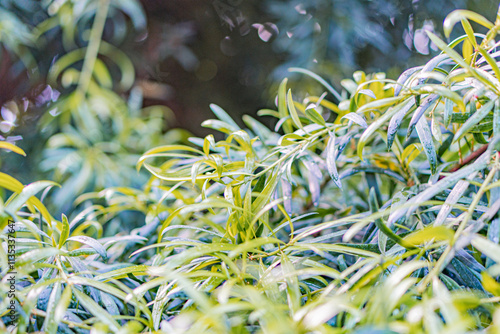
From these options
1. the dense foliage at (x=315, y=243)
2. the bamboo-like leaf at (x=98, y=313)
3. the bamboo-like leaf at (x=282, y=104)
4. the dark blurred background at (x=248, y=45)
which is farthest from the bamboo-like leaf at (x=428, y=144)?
the dark blurred background at (x=248, y=45)

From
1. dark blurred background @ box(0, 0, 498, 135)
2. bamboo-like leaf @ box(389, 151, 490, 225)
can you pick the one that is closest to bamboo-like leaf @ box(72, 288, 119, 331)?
bamboo-like leaf @ box(389, 151, 490, 225)

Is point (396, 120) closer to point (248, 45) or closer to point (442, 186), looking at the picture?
point (442, 186)

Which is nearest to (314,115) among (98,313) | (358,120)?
(358,120)

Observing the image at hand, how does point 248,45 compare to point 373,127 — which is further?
point 248,45

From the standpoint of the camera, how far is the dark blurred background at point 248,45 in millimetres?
901

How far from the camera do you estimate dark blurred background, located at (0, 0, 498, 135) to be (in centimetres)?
90

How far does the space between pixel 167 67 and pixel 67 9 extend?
47 cm

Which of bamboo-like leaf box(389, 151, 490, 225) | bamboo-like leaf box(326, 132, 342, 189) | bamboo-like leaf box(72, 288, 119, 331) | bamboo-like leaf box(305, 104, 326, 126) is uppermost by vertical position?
bamboo-like leaf box(305, 104, 326, 126)

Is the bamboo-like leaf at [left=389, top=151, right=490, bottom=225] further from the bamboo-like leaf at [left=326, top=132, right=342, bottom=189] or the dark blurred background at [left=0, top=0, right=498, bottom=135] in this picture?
the dark blurred background at [left=0, top=0, right=498, bottom=135]

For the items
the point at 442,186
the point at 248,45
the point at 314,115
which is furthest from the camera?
the point at 248,45

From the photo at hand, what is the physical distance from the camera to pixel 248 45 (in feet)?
3.86

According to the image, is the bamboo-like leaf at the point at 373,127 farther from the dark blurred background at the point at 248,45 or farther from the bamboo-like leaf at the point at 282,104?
the dark blurred background at the point at 248,45

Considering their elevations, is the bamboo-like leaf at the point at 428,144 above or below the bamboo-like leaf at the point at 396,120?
below

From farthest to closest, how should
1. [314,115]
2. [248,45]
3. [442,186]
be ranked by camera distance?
[248,45] → [314,115] → [442,186]
